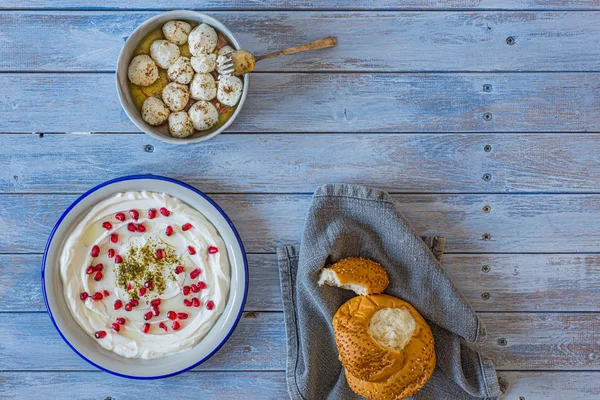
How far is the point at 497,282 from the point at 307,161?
796 millimetres

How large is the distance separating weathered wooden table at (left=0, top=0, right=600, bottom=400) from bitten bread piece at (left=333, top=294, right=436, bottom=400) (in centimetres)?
31

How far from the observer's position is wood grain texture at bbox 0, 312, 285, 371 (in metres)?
2.01

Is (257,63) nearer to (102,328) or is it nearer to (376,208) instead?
(376,208)

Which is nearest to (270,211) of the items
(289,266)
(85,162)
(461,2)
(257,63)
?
(289,266)

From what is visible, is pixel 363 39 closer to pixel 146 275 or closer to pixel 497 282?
pixel 497 282

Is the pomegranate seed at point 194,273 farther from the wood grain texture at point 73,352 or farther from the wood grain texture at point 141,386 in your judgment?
the wood grain texture at point 141,386

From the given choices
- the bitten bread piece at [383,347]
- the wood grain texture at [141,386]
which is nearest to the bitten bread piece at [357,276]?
the bitten bread piece at [383,347]

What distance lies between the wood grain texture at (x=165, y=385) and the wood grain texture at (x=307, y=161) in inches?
25.8

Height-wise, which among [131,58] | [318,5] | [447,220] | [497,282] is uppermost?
[318,5]

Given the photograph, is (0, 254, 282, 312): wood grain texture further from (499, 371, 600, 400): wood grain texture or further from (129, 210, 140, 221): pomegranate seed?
(499, 371, 600, 400): wood grain texture

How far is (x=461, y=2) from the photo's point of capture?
199 centimetres

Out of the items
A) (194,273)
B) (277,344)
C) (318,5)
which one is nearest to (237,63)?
(318,5)

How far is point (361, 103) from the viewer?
6.52ft

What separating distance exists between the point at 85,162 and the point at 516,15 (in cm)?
157
